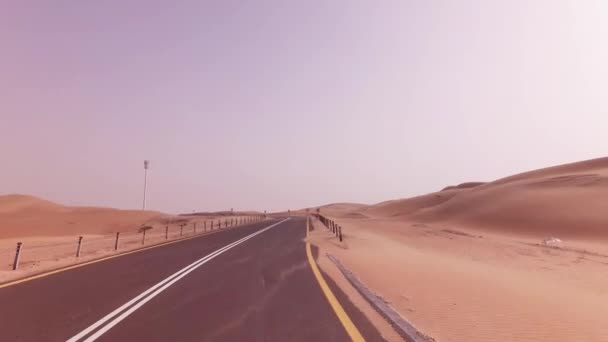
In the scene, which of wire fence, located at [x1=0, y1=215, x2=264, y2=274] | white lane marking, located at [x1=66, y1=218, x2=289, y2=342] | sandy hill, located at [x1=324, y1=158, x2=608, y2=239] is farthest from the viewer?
sandy hill, located at [x1=324, y1=158, x2=608, y2=239]

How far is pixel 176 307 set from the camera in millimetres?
7613

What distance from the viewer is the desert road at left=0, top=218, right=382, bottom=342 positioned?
5.91 m

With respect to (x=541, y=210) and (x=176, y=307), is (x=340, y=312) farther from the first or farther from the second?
(x=541, y=210)

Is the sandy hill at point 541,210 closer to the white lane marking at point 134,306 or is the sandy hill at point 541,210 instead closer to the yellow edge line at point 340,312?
the yellow edge line at point 340,312

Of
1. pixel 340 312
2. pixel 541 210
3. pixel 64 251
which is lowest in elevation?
pixel 340 312

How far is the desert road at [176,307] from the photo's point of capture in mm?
5906

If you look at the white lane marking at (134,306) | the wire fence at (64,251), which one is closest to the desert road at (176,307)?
the white lane marking at (134,306)

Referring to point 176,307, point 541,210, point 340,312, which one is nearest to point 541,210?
point 541,210

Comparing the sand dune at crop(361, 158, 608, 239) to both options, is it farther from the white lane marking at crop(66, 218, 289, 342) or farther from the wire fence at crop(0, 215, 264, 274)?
the white lane marking at crop(66, 218, 289, 342)

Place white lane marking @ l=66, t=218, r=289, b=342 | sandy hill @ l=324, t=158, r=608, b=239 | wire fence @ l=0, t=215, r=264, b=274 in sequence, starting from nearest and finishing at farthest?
white lane marking @ l=66, t=218, r=289, b=342
wire fence @ l=0, t=215, r=264, b=274
sandy hill @ l=324, t=158, r=608, b=239

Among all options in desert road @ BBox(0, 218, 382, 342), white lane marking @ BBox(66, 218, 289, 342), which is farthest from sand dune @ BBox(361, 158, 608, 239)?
white lane marking @ BBox(66, 218, 289, 342)

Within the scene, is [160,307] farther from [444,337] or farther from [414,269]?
[414,269]

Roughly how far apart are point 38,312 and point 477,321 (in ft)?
26.5

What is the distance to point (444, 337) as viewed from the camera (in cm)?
581
